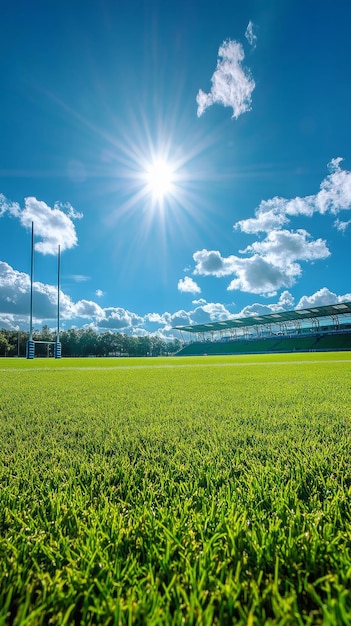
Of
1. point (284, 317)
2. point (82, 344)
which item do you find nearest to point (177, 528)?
point (284, 317)

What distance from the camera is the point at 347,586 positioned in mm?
679

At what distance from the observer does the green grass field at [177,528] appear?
0.63 metres

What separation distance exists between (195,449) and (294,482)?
62 cm

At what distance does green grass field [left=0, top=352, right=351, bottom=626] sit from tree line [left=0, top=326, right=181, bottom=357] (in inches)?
3564

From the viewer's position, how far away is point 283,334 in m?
75.9

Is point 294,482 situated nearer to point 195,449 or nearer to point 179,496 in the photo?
point 179,496

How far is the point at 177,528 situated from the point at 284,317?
A: 61009 mm

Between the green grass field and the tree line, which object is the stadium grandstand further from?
the green grass field

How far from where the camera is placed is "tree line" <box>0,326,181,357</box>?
288 feet

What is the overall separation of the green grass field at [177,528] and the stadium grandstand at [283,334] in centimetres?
5218

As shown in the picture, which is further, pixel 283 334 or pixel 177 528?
pixel 283 334

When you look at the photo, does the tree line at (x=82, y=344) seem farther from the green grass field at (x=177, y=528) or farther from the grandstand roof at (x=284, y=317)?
the green grass field at (x=177, y=528)

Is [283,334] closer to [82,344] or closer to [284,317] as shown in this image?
[284,317]

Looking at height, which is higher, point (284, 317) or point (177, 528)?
point (284, 317)
